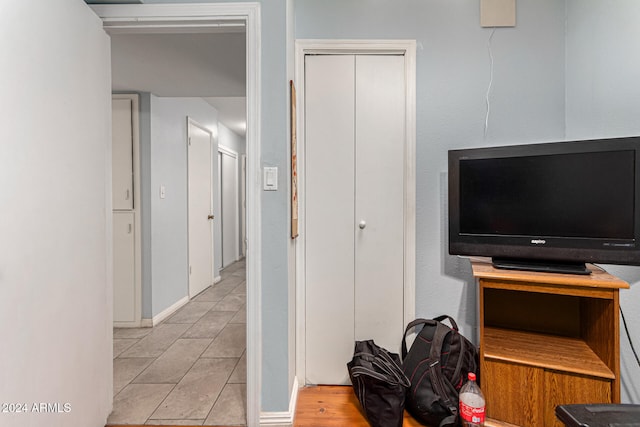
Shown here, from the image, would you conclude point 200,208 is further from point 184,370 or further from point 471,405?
point 471,405

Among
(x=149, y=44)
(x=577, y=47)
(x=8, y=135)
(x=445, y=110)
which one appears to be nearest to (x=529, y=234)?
(x=445, y=110)

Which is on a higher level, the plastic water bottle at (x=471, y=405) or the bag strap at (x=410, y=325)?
the bag strap at (x=410, y=325)

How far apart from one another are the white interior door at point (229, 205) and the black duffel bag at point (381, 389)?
13.7ft

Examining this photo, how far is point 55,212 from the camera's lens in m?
1.25

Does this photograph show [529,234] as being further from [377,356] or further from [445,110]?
[377,356]

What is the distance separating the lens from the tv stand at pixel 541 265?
1.46m

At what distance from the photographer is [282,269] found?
5.15 feet

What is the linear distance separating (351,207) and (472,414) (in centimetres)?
119

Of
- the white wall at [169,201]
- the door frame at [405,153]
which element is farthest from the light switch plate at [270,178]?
the white wall at [169,201]

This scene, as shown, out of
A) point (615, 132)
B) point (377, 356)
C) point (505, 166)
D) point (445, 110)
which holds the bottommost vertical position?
point (377, 356)

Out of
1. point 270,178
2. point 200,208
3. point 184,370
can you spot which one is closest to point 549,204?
point 270,178

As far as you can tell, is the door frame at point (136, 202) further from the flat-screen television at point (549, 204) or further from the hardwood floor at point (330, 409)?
the flat-screen television at point (549, 204)

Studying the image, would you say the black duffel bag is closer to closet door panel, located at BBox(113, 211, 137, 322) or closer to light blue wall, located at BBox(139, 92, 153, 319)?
light blue wall, located at BBox(139, 92, 153, 319)

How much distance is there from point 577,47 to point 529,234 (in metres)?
1.15
